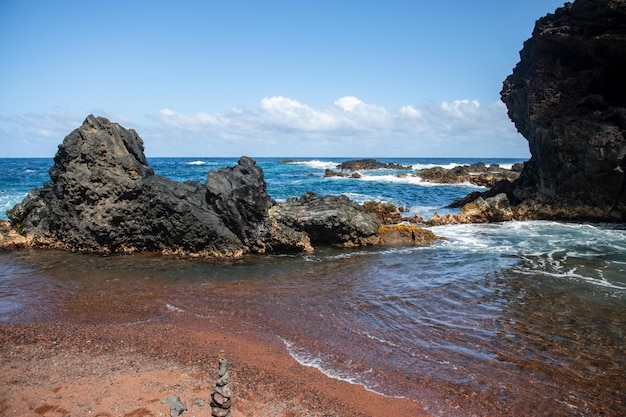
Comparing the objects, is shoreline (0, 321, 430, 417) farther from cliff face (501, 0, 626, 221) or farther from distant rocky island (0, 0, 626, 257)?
cliff face (501, 0, 626, 221)

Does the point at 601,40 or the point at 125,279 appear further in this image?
the point at 601,40

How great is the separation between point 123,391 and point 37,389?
1191 mm

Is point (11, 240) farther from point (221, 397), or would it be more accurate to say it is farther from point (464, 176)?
point (464, 176)

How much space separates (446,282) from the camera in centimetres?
1077

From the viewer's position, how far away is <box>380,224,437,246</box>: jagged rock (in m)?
15.5

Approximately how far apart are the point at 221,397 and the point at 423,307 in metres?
5.40

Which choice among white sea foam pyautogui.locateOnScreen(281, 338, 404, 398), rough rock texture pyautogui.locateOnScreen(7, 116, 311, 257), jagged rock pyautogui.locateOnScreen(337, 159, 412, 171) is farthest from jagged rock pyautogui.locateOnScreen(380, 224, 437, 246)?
jagged rock pyautogui.locateOnScreen(337, 159, 412, 171)

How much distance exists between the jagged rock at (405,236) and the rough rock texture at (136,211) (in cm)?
335

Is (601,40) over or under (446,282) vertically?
over

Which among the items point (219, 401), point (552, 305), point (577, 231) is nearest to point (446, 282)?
point (552, 305)

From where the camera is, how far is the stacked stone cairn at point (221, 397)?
16.1 feet

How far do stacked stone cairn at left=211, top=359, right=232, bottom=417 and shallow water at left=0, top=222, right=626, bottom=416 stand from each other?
1780mm

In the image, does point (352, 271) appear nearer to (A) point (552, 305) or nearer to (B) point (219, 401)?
(A) point (552, 305)

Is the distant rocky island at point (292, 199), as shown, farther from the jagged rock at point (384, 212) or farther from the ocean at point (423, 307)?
the ocean at point (423, 307)
